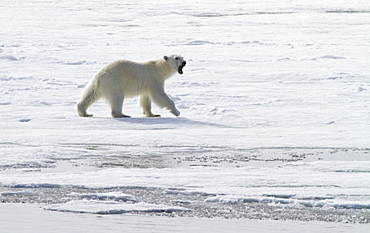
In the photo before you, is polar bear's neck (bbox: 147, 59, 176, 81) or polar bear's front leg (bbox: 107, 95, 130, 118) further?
polar bear's neck (bbox: 147, 59, 176, 81)

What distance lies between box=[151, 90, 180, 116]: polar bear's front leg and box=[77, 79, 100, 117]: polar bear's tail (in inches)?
30.4

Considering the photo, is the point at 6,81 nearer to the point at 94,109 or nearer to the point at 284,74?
the point at 94,109

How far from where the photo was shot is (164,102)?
883 centimetres

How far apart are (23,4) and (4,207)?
24346mm

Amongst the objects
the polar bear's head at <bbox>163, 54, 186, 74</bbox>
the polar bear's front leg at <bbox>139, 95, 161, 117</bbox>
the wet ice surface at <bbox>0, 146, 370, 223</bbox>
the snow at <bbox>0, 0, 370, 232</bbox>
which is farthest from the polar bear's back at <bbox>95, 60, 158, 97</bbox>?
the wet ice surface at <bbox>0, 146, 370, 223</bbox>

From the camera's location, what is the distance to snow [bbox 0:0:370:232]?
4805 millimetres

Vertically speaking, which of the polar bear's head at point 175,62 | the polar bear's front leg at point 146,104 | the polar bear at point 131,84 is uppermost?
the polar bear's head at point 175,62

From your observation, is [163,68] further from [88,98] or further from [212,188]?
[212,188]

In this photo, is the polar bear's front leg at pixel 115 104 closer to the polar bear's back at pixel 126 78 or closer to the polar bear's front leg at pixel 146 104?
the polar bear's back at pixel 126 78

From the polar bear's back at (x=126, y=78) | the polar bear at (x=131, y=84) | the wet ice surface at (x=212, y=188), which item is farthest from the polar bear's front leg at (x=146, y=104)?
the wet ice surface at (x=212, y=188)

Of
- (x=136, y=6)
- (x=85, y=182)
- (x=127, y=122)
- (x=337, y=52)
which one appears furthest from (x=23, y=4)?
(x=85, y=182)

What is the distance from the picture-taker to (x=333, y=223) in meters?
4.04

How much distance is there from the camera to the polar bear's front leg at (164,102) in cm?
881

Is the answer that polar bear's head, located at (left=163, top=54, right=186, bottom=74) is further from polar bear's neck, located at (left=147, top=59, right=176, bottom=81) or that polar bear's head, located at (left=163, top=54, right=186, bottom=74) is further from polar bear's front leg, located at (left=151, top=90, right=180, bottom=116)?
polar bear's front leg, located at (left=151, top=90, right=180, bottom=116)
